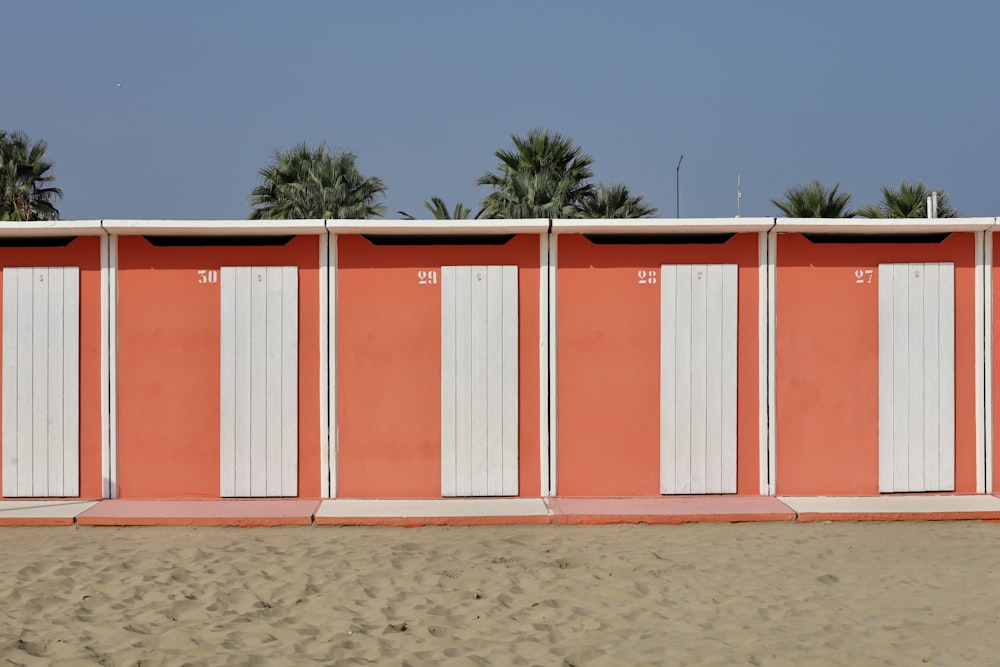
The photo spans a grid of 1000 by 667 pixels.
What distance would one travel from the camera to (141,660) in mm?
4992

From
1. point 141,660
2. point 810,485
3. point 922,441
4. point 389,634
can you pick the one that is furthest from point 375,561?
point 922,441

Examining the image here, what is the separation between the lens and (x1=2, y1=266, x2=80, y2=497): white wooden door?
8.64 metres

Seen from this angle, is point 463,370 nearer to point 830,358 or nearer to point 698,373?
point 698,373

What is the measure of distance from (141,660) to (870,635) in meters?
3.93

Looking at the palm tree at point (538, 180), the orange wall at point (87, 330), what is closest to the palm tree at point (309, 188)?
the palm tree at point (538, 180)

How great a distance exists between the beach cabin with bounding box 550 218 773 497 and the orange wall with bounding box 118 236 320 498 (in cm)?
224

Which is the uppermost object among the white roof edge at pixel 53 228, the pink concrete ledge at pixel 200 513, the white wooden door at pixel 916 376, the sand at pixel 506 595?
Result: the white roof edge at pixel 53 228

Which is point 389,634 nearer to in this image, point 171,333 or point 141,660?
point 141,660

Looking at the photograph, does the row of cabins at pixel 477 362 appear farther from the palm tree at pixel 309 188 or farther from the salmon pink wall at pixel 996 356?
the palm tree at pixel 309 188

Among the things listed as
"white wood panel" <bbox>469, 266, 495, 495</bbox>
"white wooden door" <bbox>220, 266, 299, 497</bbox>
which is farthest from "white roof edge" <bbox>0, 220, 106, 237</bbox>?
"white wood panel" <bbox>469, 266, 495, 495</bbox>

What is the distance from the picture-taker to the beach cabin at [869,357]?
878cm

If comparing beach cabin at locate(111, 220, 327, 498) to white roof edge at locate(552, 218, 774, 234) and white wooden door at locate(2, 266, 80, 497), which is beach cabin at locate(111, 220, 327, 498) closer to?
white wooden door at locate(2, 266, 80, 497)

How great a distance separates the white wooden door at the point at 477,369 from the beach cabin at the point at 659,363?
422 millimetres

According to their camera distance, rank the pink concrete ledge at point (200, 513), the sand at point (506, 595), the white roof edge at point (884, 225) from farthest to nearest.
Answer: the white roof edge at point (884, 225), the pink concrete ledge at point (200, 513), the sand at point (506, 595)
